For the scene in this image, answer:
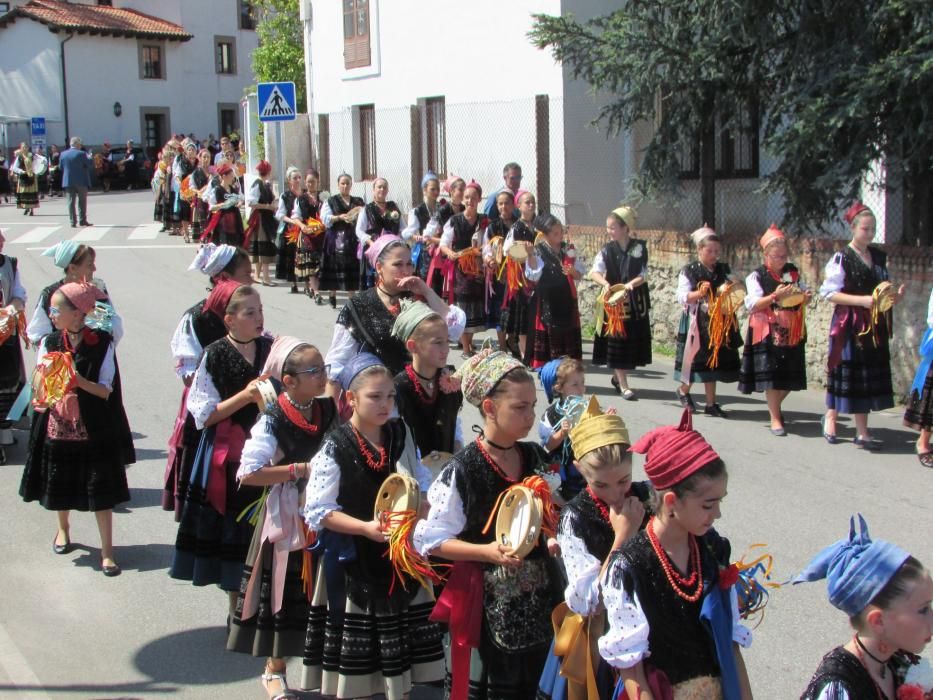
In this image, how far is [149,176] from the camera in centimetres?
4581

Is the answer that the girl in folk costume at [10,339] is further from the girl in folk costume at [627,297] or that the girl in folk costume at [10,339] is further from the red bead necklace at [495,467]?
the red bead necklace at [495,467]

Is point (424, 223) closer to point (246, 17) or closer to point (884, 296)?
point (884, 296)

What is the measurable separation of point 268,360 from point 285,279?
47.0 feet

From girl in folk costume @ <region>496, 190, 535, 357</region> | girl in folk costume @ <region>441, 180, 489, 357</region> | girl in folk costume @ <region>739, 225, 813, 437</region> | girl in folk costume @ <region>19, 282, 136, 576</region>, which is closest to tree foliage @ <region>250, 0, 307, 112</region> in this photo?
girl in folk costume @ <region>441, 180, 489, 357</region>

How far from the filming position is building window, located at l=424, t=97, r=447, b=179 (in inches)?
790

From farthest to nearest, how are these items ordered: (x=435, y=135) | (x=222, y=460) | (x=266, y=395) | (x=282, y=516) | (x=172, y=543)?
(x=435, y=135)
(x=172, y=543)
(x=222, y=460)
(x=266, y=395)
(x=282, y=516)

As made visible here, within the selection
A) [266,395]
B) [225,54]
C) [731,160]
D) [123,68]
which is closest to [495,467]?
[266,395]

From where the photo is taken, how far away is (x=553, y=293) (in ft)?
35.7

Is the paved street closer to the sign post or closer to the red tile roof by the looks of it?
the sign post

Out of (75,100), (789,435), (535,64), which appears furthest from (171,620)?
(75,100)

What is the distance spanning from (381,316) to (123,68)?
47703mm

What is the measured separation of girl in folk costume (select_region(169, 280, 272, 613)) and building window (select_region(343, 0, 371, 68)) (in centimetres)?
1784

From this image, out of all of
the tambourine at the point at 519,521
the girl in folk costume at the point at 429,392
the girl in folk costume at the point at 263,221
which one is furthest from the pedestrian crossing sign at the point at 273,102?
the tambourine at the point at 519,521

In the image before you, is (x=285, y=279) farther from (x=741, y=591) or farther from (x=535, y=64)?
(x=741, y=591)
